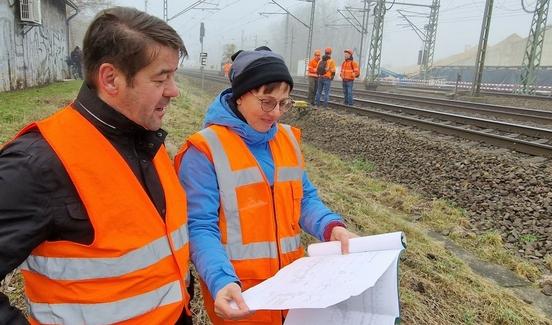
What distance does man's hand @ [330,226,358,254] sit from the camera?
195 centimetres

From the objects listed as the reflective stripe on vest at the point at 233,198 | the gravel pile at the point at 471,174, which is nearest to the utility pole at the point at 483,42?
the gravel pile at the point at 471,174

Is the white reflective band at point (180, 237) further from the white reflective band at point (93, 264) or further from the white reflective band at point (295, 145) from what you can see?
the white reflective band at point (295, 145)

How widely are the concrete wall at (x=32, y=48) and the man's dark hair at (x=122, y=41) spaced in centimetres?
1564

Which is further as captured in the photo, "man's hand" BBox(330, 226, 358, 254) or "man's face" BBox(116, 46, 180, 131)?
"man's hand" BBox(330, 226, 358, 254)

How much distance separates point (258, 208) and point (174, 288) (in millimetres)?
492

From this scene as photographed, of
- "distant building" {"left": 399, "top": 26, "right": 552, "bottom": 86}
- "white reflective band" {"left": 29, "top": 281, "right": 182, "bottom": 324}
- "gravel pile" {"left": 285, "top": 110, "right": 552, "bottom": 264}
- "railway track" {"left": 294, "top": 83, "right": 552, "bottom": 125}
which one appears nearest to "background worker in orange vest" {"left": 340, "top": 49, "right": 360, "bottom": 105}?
"railway track" {"left": 294, "top": 83, "right": 552, "bottom": 125}

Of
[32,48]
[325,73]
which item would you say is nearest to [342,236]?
[325,73]

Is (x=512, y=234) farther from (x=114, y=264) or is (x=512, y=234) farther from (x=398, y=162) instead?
(x=114, y=264)

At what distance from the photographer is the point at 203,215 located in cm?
188

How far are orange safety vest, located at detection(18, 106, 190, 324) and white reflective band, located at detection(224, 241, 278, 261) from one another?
38 cm

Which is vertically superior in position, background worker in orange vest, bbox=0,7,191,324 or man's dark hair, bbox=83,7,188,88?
man's dark hair, bbox=83,7,188,88

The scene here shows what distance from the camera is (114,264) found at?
1446 millimetres

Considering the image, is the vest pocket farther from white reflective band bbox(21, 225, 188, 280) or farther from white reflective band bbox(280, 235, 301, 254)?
white reflective band bbox(21, 225, 188, 280)

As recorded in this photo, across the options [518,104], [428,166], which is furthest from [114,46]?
[518,104]
